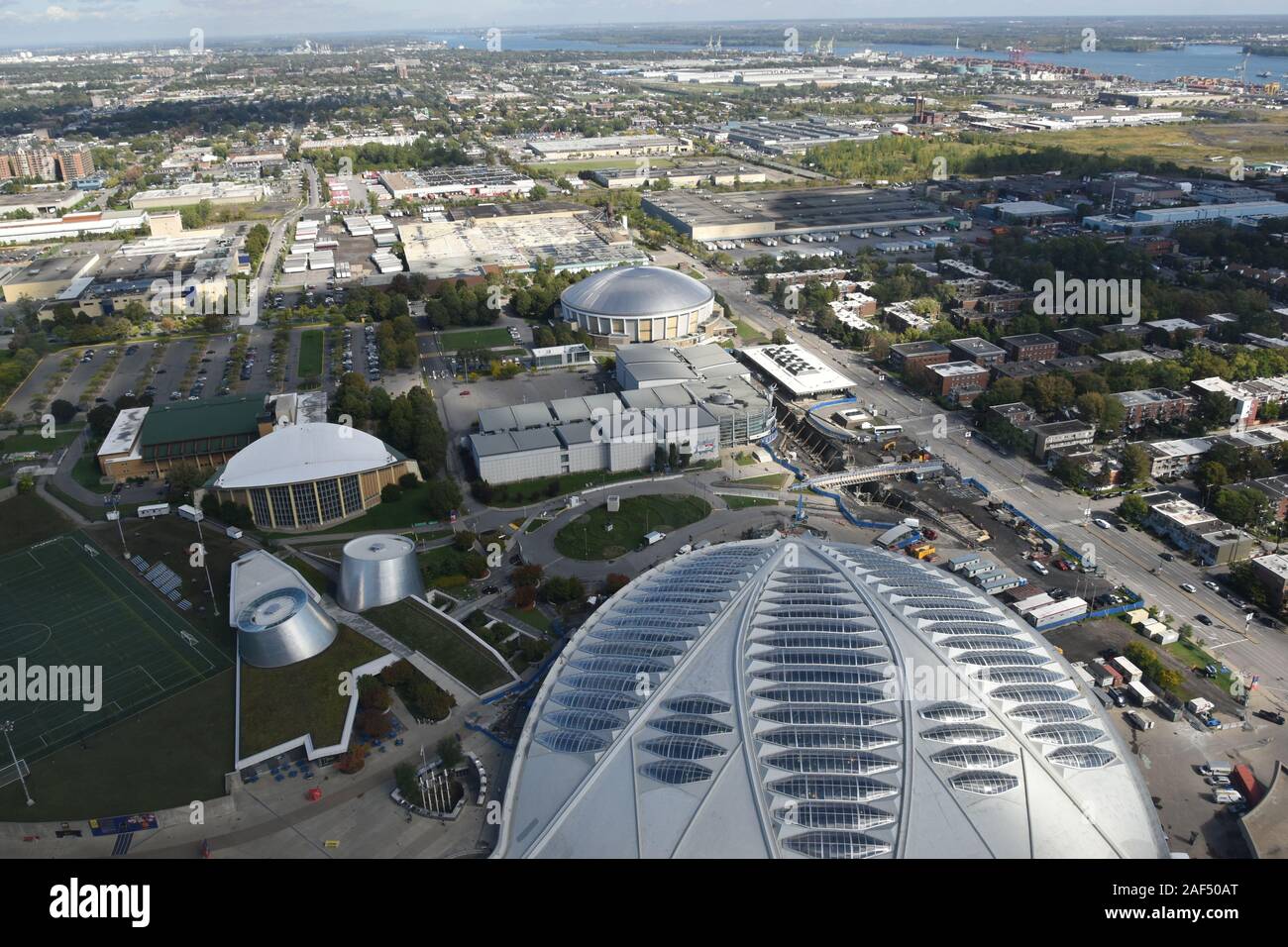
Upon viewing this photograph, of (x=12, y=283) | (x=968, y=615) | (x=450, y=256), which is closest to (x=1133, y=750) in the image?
(x=968, y=615)

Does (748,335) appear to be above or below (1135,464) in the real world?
above

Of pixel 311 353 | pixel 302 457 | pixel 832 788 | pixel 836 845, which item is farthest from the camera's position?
pixel 311 353

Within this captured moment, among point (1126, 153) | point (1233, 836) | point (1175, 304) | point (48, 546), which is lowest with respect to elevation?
point (1233, 836)

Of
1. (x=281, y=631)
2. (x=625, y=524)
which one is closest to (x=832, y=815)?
(x=281, y=631)

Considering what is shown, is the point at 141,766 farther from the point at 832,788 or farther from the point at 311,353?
the point at 311,353

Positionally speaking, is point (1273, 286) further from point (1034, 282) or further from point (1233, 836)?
point (1233, 836)

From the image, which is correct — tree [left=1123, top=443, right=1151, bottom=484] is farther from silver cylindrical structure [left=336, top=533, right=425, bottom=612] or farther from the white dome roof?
the white dome roof

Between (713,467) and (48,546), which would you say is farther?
(713,467)
